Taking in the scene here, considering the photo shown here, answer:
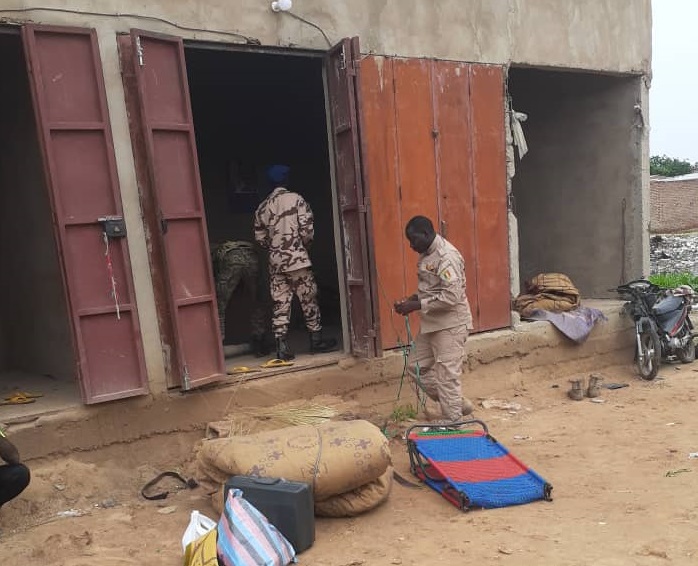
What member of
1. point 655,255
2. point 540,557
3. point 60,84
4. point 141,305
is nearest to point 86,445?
point 141,305

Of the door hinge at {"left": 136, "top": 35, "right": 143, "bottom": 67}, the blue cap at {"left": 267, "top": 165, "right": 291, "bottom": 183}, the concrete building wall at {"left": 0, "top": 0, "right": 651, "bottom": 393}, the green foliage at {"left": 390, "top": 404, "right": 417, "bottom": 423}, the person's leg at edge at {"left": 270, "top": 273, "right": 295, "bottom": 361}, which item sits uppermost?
the concrete building wall at {"left": 0, "top": 0, "right": 651, "bottom": 393}

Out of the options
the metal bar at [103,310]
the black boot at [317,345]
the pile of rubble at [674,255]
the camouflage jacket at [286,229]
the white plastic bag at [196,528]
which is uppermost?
the camouflage jacket at [286,229]

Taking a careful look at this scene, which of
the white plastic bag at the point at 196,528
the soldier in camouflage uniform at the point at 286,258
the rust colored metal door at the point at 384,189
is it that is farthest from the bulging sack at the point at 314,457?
the rust colored metal door at the point at 384,189

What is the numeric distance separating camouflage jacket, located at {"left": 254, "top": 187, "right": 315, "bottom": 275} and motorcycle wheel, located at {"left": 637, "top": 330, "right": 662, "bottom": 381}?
386 cm

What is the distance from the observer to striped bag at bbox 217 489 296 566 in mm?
2996

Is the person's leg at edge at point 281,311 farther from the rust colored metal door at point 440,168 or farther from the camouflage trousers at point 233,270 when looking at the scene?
the rust colored metal door at point 440,168

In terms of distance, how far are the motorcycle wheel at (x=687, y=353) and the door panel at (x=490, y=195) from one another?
2405 mm

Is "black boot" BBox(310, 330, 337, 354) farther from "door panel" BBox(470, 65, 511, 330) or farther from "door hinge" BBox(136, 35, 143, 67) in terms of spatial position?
"door hinge" BBox(136, 35, 143, 67)

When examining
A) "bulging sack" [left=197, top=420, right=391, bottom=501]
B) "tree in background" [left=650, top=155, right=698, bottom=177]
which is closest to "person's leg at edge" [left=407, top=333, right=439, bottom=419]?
"bulging sack" [left=197, top=420, right=391, bottom=501]

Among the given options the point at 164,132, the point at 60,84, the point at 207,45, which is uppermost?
the point at 207,45

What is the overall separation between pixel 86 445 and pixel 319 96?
17.1 ft

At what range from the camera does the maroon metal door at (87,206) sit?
4.02m

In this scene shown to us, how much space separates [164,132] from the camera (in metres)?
4.43

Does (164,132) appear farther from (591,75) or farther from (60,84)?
(591,75)
